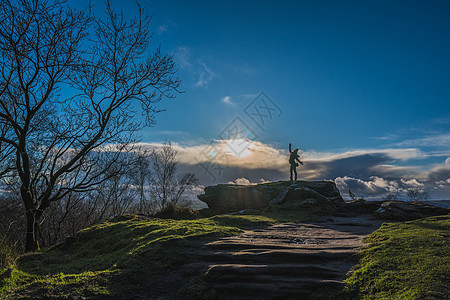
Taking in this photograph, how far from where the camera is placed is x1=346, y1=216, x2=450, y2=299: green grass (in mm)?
3936

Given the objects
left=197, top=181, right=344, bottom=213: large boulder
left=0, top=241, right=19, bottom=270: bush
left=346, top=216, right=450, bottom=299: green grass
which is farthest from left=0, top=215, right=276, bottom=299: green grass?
left=197, top=181, right=344, bottom=213: large boulder

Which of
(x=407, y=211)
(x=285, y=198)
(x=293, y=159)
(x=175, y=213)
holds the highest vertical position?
(x=293, y=159)

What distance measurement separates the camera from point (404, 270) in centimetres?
460

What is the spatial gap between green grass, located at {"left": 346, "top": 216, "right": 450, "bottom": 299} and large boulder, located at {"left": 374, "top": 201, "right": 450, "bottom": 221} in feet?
36.1

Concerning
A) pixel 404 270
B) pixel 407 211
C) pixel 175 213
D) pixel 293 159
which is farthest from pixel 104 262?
pixel 293 159

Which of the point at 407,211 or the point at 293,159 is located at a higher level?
the point at 293,159

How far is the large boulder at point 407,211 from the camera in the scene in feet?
51.5

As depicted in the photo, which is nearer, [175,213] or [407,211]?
[407,211]

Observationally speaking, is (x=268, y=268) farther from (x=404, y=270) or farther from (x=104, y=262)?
(x=104, y=262)

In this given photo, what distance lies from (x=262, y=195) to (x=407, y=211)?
1053 centimetres

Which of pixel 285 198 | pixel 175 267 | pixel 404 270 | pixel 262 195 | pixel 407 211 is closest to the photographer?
pixel 404 270

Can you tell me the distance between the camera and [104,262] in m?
6.84

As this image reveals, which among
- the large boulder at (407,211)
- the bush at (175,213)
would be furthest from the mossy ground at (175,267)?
the large boulder at (407,211)

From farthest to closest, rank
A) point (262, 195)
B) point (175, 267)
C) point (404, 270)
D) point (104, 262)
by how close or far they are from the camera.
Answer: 1. point (262, 195)
2. point (104, 262)
3. point (175, 267)
4. point (404, 270)
